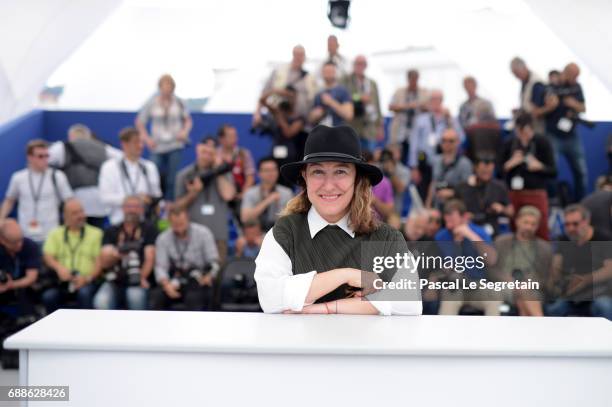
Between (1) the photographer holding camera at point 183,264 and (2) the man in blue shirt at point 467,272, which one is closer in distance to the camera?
(2) the man in blue shirt at point 467,272

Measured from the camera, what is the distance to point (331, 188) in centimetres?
273

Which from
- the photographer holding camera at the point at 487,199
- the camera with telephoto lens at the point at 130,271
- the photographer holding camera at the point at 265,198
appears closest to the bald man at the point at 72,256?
the camera with telephoto lens at the point at 130,271

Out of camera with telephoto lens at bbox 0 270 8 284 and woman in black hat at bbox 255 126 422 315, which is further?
camera with telephoto lens at bbox 0 270 8 284

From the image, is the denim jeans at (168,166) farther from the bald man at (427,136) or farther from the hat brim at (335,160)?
the hat brim at (335,160)

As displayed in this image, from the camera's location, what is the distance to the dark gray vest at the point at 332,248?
2.73 metres

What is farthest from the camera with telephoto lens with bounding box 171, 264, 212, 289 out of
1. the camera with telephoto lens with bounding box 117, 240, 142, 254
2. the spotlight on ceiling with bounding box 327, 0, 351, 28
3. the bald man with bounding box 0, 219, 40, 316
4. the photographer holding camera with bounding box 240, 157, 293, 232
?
the spotlight on ceiling with bounding box 327, 0, 351, 28

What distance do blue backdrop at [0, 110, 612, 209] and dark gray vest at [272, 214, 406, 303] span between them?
13.0 feet

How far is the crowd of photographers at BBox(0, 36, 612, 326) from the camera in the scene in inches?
228

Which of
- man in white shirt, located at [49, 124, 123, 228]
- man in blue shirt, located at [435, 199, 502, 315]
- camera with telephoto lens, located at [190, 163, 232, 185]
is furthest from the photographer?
man in white shirt, located at [49, 124, 123, 228]

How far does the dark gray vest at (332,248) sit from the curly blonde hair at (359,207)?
0.03 m

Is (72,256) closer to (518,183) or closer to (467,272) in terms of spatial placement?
(518,183)

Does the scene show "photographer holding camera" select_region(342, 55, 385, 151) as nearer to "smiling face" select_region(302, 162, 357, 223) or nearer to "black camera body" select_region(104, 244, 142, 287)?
"black camera body" select_region(104, 244, 142, 287)

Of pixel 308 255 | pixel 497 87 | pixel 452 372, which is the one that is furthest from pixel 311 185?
pixel 497 87

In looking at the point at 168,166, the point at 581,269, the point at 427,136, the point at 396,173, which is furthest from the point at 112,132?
the point at 581,269
